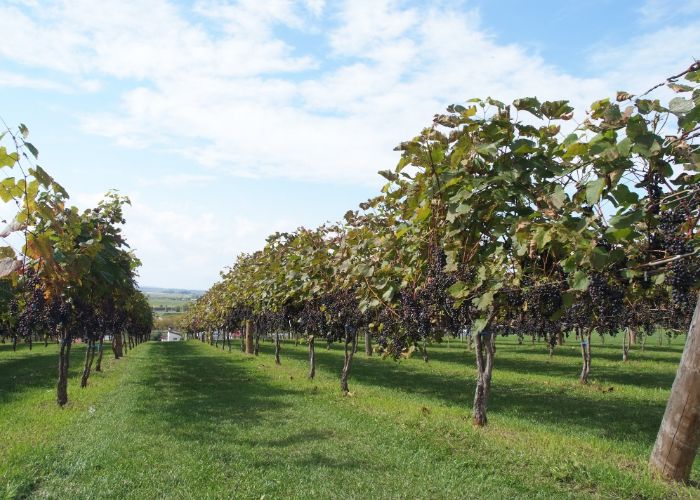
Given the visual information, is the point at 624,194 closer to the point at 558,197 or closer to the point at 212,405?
the point at 558,197

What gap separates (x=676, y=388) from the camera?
209 inches

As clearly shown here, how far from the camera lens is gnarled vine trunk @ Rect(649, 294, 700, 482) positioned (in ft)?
16.8

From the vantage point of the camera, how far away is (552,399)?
49.9 feet

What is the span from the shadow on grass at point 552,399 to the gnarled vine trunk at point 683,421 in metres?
4.54

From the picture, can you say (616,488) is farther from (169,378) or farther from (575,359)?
(575,359)

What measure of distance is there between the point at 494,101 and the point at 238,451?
623cm

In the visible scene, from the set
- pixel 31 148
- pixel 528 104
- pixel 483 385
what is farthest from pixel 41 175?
pixel 483 385

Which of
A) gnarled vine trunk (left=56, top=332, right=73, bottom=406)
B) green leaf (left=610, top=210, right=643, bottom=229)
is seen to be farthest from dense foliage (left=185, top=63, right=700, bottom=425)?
gnarled vine trunk (left=56, top=332, right=73, bottom=406)

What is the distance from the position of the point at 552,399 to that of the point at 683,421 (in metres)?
10.6

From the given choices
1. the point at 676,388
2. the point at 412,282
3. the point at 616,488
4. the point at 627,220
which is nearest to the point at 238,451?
the point at 412,282

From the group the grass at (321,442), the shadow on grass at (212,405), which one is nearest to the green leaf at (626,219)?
the grass at (321,442)

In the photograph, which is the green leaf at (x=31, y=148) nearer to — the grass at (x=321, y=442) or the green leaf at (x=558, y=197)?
the green leaf at (x=558, y=197)

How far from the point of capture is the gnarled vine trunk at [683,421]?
511 centimetres

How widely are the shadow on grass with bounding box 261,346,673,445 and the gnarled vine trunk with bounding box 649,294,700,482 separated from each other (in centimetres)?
454
